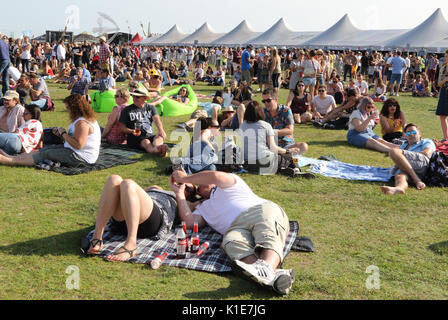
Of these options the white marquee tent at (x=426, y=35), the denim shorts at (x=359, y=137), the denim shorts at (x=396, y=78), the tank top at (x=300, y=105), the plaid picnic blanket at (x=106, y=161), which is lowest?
the plaid picnic blanket at (x=106, y=161)

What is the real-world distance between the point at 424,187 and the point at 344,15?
36302mm

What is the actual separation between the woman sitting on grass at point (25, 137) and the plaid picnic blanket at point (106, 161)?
669 mm

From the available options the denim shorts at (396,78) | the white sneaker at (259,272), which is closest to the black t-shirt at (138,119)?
the white sneaker at (259,272)

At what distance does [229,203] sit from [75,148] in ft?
11.7

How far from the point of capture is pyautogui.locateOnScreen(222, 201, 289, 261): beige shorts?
12.7ft

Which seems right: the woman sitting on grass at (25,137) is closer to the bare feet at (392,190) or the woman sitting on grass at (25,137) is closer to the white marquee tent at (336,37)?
the bare feet at (392,190)

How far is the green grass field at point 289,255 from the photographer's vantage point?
364 centimetres

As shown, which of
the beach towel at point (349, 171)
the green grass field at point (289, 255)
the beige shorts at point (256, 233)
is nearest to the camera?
the green grass field at point (289, 255)

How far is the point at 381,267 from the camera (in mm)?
4156

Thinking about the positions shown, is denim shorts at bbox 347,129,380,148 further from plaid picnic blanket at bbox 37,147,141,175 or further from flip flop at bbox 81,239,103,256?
flip flop at bbox 81,239,103,256

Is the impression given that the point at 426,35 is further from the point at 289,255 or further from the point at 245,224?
the point at 245,224
